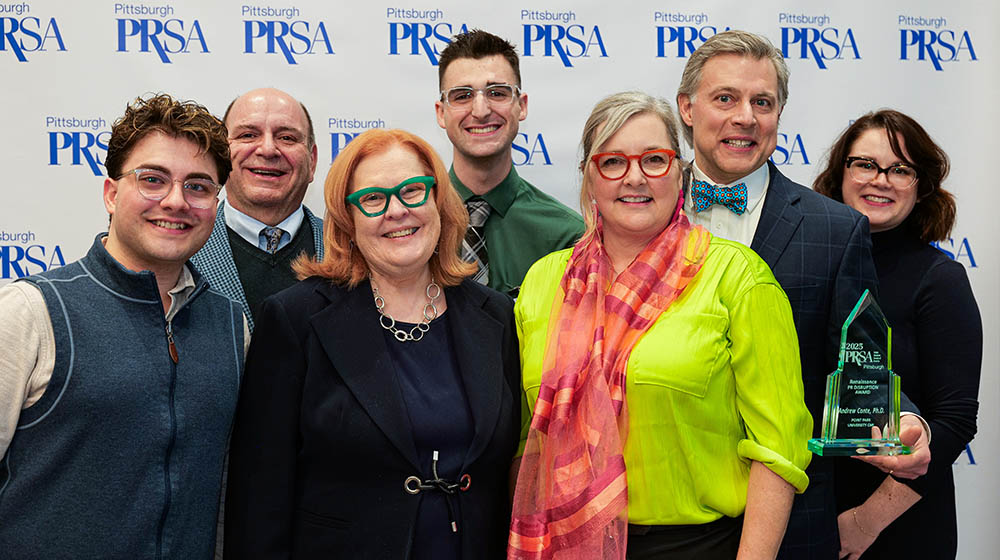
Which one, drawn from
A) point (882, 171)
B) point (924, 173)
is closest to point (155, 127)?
point (882, 171)

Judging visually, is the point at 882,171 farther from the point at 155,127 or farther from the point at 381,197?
the point at 155,127

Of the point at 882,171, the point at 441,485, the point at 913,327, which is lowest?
the point at 441,485

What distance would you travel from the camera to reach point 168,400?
70.9 inches

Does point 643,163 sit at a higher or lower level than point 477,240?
higher

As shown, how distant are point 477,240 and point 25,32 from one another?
1.95 meters

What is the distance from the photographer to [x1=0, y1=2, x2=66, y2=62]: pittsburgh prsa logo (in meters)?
3.22

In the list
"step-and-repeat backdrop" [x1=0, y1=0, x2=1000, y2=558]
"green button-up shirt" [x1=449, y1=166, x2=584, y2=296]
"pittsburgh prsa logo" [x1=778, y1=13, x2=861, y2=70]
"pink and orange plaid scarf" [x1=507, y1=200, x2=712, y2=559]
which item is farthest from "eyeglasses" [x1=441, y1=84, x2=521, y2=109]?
"pittsburgh prsa logo" [x1=778, y1=13, x2=861, y2=70]

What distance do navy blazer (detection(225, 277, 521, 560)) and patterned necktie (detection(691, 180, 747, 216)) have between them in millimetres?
790

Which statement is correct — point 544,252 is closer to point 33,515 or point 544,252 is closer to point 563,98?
point 563,98

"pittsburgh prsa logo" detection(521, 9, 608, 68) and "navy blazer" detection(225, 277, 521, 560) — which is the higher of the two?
"pittsburgh prsa logo" detection(521, 9, 608, 68)

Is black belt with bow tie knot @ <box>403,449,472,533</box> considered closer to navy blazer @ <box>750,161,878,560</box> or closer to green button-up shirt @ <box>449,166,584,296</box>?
Result: navy blazer @ <box>750,161,878,560</box>

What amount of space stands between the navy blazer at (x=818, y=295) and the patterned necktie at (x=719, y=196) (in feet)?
0.49

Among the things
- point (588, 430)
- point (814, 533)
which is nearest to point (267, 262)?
point (588, 430)

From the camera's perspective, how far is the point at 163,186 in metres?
1.88
